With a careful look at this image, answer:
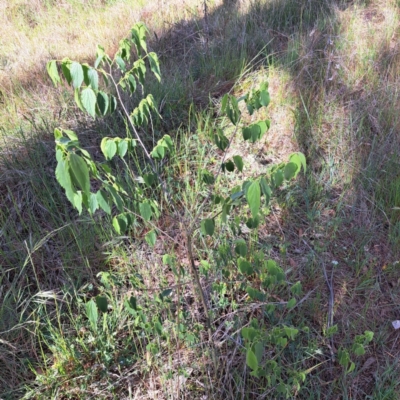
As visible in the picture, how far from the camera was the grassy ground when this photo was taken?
1934mm

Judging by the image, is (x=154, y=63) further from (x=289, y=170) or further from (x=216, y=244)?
(x=216, y=244)

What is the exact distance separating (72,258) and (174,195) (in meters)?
0.77

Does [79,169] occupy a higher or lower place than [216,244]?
higher

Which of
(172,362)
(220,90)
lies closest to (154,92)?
(220,90)

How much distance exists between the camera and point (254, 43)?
3.95 metres

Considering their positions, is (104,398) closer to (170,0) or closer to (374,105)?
(374,105)

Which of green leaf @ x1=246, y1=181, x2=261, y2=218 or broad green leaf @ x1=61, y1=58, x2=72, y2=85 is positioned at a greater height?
broad green leaf @ x1=61, y1=58, x2=72, y2=85

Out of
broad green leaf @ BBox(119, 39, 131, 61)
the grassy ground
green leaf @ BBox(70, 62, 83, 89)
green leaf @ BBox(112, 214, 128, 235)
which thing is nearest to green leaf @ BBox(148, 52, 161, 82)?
broad green leaf @ BBox(119, 39, 131, 61)

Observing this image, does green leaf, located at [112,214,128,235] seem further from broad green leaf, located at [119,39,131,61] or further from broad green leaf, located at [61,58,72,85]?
broad green leaf, located at [119,39,131,61]

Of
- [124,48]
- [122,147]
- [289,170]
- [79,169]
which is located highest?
[124,48]

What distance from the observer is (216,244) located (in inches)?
94.2

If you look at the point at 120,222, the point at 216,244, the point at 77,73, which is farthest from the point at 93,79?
the point at 216,244

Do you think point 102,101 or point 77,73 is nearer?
point 77,73

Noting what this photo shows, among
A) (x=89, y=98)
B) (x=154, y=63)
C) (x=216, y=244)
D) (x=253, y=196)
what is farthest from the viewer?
(x=216, y=244)
